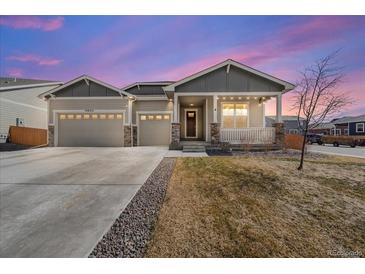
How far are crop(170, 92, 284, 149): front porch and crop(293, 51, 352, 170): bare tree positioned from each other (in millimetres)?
4494

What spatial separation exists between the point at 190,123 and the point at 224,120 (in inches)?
118

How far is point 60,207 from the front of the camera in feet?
12.1

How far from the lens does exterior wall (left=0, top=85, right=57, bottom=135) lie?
614 inches

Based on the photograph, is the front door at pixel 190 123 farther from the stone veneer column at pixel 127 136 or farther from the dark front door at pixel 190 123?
the stone veneer column at pixel 127 136

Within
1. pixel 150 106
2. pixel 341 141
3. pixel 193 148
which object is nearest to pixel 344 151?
pixel 341 141

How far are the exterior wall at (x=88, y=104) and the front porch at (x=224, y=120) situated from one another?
4.48 m

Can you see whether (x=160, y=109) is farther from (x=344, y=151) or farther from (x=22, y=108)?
(x=22, y=108)

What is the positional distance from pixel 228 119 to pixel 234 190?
9534 millimetres

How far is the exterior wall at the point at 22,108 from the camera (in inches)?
614

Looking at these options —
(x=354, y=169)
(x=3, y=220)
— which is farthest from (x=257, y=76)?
(x=3, y=220)

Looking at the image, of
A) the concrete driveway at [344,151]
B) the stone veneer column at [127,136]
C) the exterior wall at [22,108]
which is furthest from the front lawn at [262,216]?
the exterior wall at [22,108]

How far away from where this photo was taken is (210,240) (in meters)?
2.59

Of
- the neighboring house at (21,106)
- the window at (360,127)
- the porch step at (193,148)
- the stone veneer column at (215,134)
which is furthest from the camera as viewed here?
the window at (360,127)

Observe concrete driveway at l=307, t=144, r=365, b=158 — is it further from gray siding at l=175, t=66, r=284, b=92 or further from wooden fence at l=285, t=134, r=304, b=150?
gray siding at l=175, t=66, r=284, b=92
